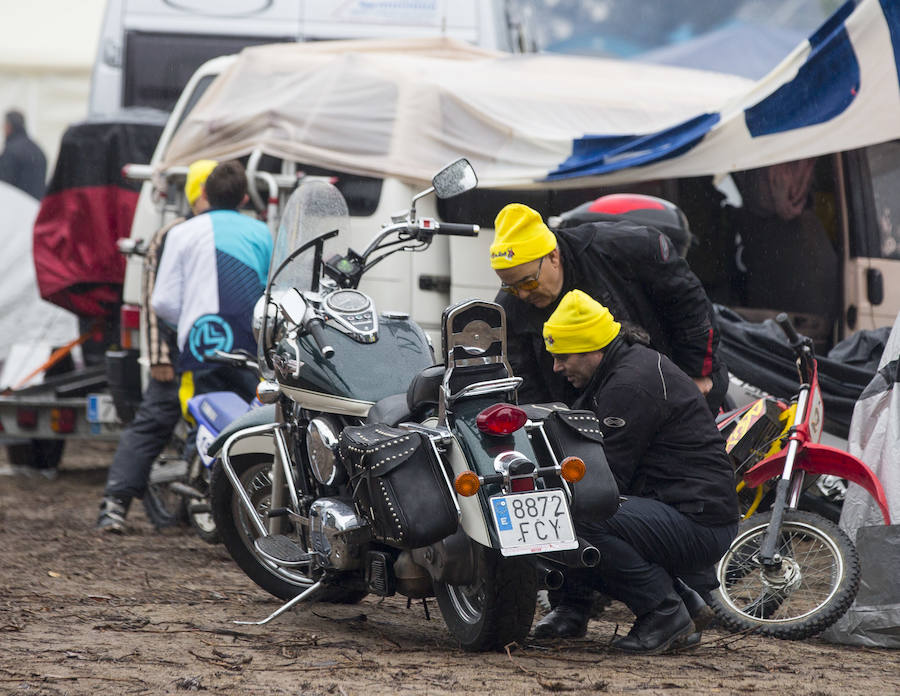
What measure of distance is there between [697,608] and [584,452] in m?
0.81

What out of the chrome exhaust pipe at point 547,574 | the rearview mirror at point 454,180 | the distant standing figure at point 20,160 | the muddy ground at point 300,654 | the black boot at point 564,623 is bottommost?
the muddy ground at point 300,654

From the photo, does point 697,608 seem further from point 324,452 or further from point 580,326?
point 324,452

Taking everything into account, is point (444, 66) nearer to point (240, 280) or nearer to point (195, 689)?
point (240, 280)

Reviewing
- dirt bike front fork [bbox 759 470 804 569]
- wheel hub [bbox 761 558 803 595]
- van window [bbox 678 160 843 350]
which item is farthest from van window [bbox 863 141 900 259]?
wheel hub [bbox 761 558 803 595]

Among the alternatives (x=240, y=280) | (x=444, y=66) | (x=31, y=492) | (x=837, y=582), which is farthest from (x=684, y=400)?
(x=31, y=492)

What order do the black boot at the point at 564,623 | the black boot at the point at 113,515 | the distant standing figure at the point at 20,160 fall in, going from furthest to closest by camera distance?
the distant standing figure at the point at 20,160
the black boot at the point at 113,515
the black boot at the point at 564,623

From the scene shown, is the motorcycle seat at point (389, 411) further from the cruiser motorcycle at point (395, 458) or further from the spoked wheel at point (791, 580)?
the spoked wheel at point (791, 580)

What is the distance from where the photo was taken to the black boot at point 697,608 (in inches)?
184

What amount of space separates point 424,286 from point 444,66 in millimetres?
1505

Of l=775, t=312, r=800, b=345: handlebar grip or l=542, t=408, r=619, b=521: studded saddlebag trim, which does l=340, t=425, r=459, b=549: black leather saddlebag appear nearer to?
l=542, t=408, r=619, b=521: studded saddlebag trim

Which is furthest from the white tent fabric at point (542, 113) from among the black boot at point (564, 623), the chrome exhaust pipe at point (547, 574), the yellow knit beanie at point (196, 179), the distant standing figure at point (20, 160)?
the distant standing figure at point (20, 160)

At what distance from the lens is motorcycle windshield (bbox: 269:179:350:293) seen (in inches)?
205

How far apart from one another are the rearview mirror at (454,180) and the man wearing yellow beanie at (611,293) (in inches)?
8.5

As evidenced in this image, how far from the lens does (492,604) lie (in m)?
4.19
